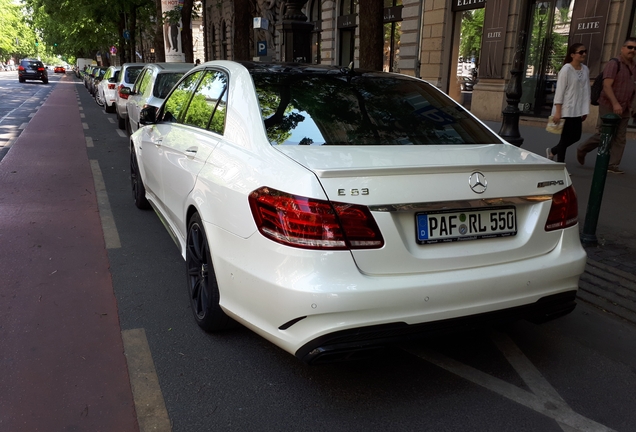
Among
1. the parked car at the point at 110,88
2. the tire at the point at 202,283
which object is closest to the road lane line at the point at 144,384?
the tire at the point at 202,283

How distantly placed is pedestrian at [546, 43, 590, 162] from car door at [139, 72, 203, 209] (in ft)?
18.5

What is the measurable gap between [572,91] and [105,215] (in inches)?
260

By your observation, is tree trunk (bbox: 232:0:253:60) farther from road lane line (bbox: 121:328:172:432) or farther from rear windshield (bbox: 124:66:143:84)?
road lane line (bbox: 121:328:172:432)

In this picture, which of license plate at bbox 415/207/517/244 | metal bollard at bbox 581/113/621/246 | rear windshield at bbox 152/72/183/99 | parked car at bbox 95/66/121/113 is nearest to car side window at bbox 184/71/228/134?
license plate at bbox 415/207/517/244

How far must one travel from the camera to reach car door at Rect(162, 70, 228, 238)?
11.8 ft

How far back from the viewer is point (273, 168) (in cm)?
267

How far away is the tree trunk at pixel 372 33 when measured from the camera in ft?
25.7

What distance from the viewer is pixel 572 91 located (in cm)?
793

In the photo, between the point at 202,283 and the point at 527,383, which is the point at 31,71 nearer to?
the point at 202,283

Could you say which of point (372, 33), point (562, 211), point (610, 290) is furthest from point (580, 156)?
point (562, 211)

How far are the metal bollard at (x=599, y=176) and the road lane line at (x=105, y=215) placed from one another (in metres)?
4.48

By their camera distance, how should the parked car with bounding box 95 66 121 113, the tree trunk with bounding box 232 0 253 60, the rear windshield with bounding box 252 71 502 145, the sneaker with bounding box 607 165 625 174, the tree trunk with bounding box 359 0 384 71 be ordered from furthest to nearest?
the parked car with bounding box 95 66 121 113 < the tree trunk with bounding box 232 0 253 60 < the sneaker with bounding box 607 165 625 174 < the tree trunk with bounding box 359 0 384 71 < the rear windshield with bounding box 252 71 502 145

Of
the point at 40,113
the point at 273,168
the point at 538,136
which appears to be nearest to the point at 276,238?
the point at 273,168

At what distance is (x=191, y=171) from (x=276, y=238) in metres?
1.36
